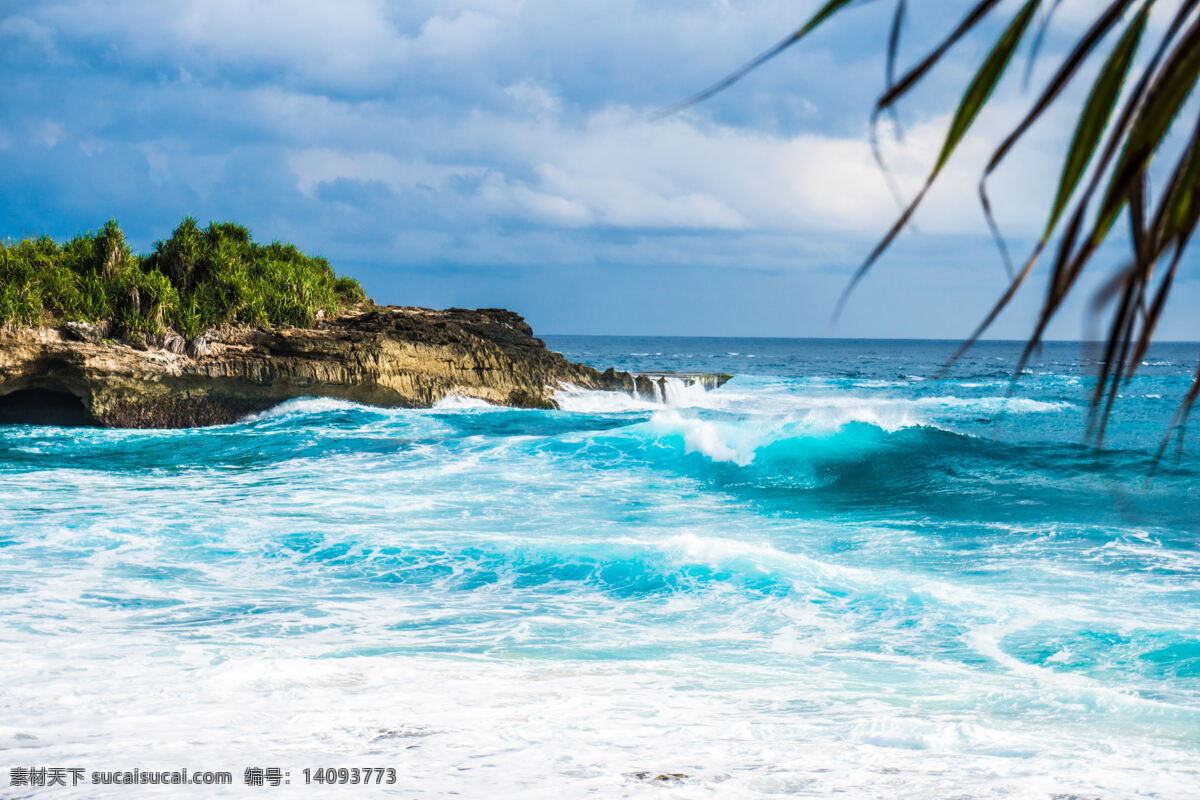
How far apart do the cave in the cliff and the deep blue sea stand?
407 centimetres

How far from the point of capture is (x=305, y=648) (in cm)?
579

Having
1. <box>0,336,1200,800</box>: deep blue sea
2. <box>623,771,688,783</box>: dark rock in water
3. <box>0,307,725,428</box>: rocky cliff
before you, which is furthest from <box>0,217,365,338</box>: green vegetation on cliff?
<box>623,771,688,783</box>: dark rock in water

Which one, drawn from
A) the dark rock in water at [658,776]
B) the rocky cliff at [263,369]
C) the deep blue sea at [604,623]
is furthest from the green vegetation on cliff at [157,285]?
the dark rock in water at [658,776]

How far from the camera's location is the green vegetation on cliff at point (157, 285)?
62.2 feet

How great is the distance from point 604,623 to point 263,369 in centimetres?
1622

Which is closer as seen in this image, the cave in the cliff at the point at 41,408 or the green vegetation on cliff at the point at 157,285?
the green vegetation on cliff at the point at 157,285

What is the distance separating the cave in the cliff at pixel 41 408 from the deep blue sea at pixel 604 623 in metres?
4.07

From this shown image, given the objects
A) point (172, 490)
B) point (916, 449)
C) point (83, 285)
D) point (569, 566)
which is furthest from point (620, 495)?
point (83, 285)

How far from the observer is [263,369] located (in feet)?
68.2

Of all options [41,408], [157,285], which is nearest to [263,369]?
[157,285]

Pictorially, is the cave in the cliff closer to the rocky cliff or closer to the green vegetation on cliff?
the rocky cliff

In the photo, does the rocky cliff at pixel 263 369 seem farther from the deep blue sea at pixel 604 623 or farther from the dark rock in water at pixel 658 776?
the dark rock in water at pixel 658 776

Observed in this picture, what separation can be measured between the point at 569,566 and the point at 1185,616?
5291 mm

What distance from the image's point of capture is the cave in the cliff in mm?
20250
